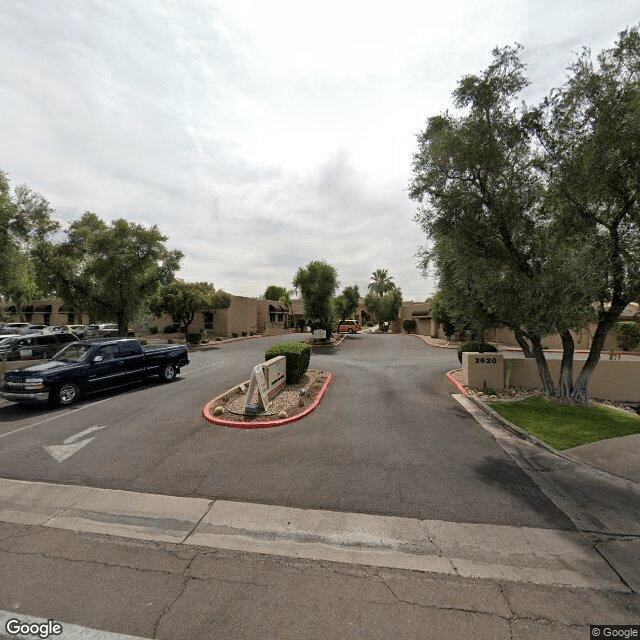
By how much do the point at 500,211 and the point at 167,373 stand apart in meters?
14.7

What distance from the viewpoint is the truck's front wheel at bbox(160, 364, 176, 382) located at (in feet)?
50.3

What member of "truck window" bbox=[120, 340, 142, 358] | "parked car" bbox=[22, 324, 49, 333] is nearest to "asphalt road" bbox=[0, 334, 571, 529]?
"truck window" bbox=[120, 340, 142, 358]

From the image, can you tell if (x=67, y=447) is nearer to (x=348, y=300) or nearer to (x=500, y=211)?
(x=500, y=211)

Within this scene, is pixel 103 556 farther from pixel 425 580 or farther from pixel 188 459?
pixel 425 580

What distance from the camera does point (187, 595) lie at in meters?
3.76

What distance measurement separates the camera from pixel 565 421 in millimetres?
10266

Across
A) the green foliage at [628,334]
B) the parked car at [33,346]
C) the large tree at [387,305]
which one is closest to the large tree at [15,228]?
the parked car at [33,346]

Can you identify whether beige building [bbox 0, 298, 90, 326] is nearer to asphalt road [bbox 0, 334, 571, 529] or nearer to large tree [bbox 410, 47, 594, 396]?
asphalt road [bbox 0, 334, 571, 529]

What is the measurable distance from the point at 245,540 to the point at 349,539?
144 centimetres

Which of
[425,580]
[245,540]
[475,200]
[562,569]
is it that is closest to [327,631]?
[425,580]

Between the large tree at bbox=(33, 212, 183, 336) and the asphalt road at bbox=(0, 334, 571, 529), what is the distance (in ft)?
51.2

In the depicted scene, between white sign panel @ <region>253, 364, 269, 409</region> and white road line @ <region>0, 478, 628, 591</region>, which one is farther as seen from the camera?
white sign panel @ <region>253, 364, 269, 409</region>

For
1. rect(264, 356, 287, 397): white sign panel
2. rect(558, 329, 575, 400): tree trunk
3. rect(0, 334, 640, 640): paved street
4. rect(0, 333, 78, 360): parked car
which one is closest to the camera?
rect(0, 334, 640, 640): paved street

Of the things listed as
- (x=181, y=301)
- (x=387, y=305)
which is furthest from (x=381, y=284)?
(x=181, y=301)
